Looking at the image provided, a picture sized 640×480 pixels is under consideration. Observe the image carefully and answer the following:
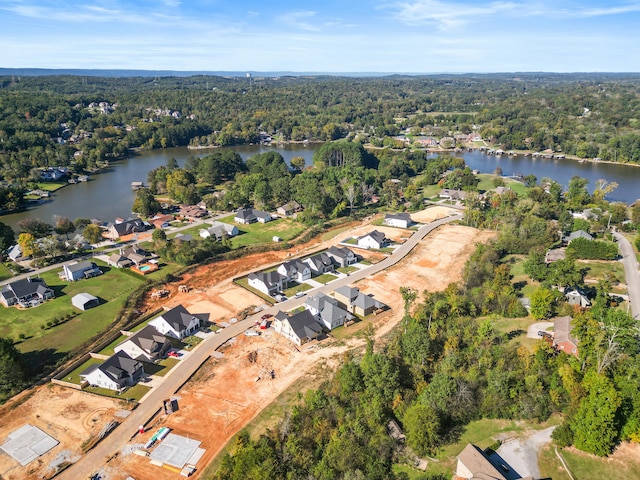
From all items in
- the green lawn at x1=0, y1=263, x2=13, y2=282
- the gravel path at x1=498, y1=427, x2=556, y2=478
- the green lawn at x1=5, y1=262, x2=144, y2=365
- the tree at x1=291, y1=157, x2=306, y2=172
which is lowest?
the green lawn at x1=5, y1=262, x2=144, y2=365

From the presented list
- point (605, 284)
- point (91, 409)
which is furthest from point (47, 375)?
point (605, 284)

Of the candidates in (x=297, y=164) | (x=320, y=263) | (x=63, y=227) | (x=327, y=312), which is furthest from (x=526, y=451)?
(x=297, y=164)

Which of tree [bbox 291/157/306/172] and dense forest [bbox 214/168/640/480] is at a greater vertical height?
tree [bbox 291/157/306/172]

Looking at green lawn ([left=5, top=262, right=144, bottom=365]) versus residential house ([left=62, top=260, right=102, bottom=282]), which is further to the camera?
residential house ([left=62, top=260, right=102, bottom=282])

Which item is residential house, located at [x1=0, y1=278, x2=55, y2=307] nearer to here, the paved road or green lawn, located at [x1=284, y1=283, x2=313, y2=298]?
green lawn, located at [x1=284, y1=283, x2=313, y2=298]

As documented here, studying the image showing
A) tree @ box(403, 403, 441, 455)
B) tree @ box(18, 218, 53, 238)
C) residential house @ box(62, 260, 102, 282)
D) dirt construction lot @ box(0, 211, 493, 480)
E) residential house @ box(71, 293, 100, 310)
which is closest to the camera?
tree @ box(403, 403, 441, 455)

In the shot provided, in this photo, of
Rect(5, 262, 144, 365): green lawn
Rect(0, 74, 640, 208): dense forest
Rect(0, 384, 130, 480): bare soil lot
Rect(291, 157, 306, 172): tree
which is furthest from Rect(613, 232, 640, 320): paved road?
Rect(0, 74, 640, 208): dense forest

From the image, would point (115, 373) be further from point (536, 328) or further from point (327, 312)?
point (536, 328)
